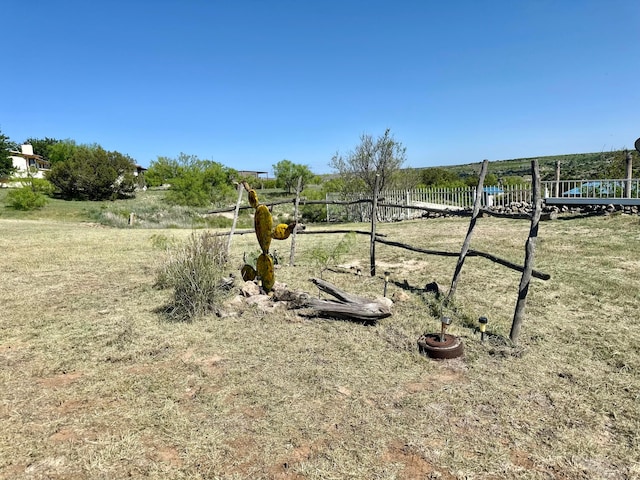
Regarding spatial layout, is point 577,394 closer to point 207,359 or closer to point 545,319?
point 545,319

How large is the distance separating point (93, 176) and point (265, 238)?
98.7 ft

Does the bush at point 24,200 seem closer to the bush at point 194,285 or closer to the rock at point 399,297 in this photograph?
the bush at point 194,285

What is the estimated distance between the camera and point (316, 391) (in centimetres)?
285

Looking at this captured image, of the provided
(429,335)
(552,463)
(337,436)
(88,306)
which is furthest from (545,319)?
(88,306)

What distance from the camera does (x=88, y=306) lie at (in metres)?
5.03

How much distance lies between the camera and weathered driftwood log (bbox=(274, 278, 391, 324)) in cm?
412

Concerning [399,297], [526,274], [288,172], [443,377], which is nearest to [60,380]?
[443,377]

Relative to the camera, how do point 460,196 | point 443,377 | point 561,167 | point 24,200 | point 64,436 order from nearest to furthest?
1. point 64,436
2. point 443,377
3. point 460,196
4. point 24,200
5. point 561,167

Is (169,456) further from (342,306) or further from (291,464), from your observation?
(342,306)

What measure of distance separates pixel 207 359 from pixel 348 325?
4.76ft

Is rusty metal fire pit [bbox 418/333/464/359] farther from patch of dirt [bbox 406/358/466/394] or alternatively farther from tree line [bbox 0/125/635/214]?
tree line [bbox 0/125/635/214]

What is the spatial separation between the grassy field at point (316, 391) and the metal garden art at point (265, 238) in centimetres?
40

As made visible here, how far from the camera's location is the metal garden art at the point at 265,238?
15.7 feet

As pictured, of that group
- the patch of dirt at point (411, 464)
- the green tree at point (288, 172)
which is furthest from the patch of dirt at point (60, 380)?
the green tree at point (288, 172)
